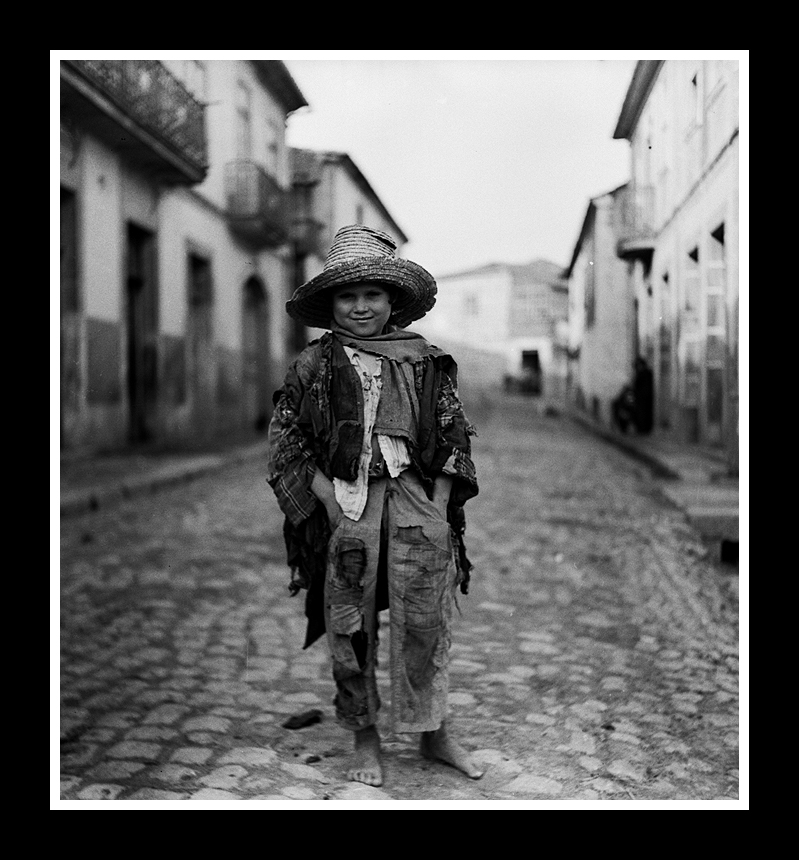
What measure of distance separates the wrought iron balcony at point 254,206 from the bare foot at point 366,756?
411 centimetres

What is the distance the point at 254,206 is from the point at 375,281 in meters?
6.64

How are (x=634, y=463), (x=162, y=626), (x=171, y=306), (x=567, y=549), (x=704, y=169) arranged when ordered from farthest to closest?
1. (x=171, y=306)
2. (x=634, y=463)
3. (x=567, y=549)
4. (x=162, y=626)
5. (x=704, y=169)

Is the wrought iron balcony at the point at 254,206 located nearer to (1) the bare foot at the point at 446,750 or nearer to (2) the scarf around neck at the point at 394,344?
(2) the scarf around neck at the point at 394,344

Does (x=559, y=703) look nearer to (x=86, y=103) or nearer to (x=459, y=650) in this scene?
(x=459, y=650)

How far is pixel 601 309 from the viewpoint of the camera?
3.92m

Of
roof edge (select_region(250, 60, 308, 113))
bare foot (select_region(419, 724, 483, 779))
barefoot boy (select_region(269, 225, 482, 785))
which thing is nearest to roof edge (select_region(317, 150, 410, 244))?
roof edge (select_region(250, 60, 308, 113))

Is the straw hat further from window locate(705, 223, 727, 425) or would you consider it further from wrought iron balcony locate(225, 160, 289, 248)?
wrought iron balcony locate(225, 160, 289, 248)

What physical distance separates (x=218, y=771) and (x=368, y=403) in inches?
45.5

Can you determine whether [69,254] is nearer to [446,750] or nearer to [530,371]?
[530,371]

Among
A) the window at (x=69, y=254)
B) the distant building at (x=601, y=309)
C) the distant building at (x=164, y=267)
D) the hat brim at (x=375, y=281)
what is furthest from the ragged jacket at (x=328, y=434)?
the window at (x=69, y=254)

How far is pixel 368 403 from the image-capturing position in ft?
7.90

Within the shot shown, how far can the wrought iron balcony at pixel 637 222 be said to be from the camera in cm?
380

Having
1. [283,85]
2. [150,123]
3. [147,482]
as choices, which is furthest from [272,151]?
[150,123]
